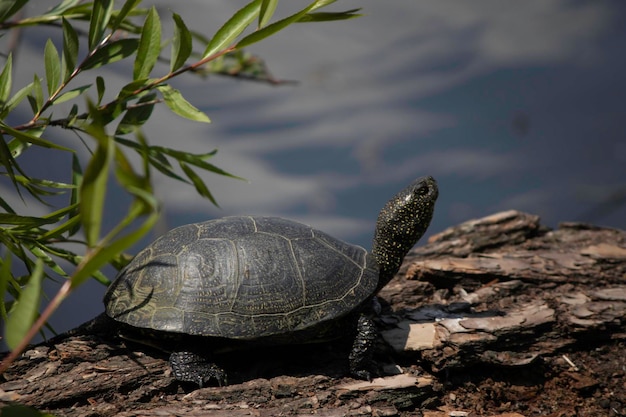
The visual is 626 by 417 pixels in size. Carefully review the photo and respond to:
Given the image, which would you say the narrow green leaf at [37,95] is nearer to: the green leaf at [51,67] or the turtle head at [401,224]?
the green leaf at [51,67]

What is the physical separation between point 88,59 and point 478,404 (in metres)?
1.69

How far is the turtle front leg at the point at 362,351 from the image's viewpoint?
5.74 ft

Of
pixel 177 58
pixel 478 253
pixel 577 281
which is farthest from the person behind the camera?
pixel 478 253

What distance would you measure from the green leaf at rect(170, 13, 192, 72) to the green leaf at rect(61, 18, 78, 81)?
28cm

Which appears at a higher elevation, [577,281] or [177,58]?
[177,58]

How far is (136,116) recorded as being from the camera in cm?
160

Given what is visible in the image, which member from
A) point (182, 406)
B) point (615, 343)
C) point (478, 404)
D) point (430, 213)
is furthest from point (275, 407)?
point (615, 343)

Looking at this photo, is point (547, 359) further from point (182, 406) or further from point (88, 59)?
point (88, 59)

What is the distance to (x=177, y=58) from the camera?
1.39m

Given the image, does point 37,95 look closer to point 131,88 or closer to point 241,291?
point 131,88

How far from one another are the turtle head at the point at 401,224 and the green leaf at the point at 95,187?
1386 mm

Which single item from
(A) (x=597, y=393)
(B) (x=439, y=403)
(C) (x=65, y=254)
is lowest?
(A) (x=597, y=393)

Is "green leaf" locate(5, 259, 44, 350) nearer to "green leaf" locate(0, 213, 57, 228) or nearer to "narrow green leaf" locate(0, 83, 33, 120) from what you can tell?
"green leaf" locate(0, 213, 57, 228)

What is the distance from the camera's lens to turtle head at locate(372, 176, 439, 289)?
201cm
